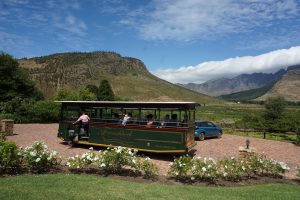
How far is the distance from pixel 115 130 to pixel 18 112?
19072 mm

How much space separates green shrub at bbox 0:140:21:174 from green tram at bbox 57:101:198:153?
6.60 m

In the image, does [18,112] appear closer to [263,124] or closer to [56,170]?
[56,170]

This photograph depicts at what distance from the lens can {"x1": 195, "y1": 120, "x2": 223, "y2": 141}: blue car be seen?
73.6 ft

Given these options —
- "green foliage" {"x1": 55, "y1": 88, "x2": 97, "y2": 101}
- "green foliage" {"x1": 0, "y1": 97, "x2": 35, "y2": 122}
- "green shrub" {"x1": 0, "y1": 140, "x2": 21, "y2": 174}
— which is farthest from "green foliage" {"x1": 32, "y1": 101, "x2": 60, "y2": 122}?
"green shrub" {"x1": 0, "y1": 140, "x2": 21, "y2": 174}

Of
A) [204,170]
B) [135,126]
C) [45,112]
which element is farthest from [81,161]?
[45,112]

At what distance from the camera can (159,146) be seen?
15117mm

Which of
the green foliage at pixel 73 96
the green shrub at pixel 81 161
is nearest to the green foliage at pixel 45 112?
the green foliage at pixel 73 96

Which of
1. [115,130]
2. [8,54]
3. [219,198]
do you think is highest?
[8,54]

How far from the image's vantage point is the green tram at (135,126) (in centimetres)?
1490

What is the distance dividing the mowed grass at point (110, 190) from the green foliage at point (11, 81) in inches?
1500

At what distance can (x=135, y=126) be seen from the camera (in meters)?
15.9

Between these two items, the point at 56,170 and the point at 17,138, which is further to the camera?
the point at 17,138

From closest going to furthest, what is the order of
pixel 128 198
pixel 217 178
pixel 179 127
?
pixel 128 198, pixel 217 178, pixel 179 127

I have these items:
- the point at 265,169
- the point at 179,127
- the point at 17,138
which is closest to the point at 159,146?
the point at 179,127
